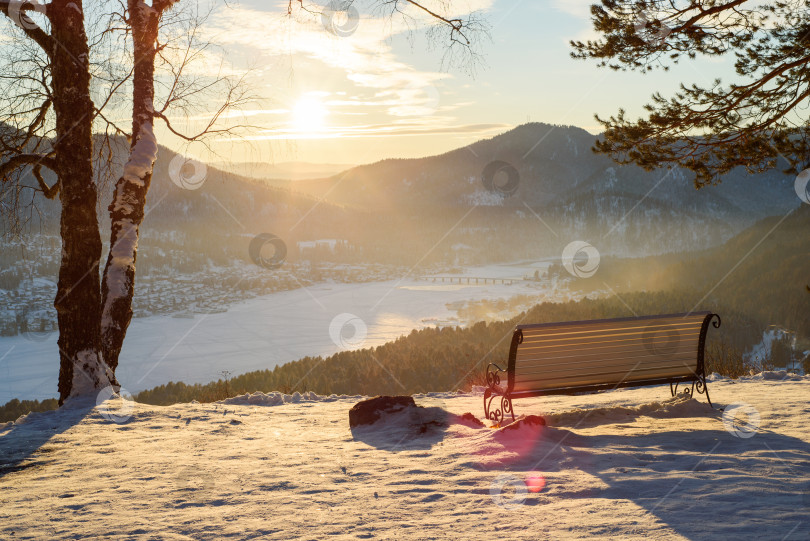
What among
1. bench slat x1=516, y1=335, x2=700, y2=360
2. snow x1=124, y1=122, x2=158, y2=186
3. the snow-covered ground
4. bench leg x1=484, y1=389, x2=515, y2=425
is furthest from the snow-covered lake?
bench slat x1=516, y1=335, x2=700, y2=360

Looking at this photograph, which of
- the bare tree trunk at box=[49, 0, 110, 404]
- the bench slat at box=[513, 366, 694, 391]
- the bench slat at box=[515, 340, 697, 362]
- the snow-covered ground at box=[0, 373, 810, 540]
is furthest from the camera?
the bare tree trunk at box=[49, 0, 110, 404]

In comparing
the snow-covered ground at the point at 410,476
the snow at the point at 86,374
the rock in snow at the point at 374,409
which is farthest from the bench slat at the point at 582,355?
the snow at the point at 86,374

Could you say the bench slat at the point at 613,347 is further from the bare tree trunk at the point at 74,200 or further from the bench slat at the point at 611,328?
the bare tree trunk at the point at 74,200

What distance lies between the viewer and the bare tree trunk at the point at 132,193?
8047 millimetres

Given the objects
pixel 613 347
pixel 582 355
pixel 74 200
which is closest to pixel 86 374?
pixel 74 200

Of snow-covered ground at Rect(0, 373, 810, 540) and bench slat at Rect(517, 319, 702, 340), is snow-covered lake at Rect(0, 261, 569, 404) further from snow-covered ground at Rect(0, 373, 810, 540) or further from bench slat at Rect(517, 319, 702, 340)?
bench slat at Rect(517, 319, 702, 340)

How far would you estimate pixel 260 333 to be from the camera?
80.9 metres

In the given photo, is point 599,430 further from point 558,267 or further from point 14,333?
point 558,267

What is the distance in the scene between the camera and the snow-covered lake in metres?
56.7

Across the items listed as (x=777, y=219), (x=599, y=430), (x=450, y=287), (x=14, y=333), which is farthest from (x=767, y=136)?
(x=450, y=287)

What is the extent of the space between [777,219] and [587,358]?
7858 centimetres

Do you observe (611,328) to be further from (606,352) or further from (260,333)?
(260,333)

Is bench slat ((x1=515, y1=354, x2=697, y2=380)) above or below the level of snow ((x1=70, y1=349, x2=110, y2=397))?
below

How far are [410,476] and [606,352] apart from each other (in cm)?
282
